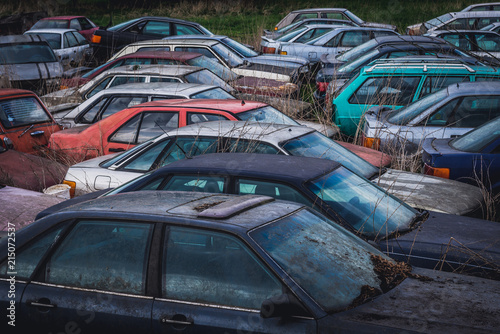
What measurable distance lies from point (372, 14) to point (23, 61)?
1874 cm

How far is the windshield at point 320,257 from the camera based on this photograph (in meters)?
3.14

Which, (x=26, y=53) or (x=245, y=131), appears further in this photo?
(x=26, y=53)

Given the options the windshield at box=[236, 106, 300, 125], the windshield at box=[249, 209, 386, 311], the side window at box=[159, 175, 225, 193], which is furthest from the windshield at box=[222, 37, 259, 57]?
the windshield at box=[249, 209, 386, 311]

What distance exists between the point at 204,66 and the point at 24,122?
176 inches

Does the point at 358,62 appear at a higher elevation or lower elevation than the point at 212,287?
higher

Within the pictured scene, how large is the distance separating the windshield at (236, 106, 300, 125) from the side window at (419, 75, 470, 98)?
2.62m

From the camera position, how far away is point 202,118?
7.45 m

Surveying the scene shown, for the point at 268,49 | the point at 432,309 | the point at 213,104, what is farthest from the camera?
the point at 268,49

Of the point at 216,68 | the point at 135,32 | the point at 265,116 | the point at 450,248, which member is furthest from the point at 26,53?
the point at 450,248

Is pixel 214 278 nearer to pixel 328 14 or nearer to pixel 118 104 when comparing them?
pixel 118 104

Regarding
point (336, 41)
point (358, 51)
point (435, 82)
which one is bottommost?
point (435, 82)

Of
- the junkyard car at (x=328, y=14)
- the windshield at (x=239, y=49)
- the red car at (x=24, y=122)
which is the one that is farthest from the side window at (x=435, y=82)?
the junkyard car at (x=328, y=14)

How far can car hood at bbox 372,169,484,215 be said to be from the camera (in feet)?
18.5

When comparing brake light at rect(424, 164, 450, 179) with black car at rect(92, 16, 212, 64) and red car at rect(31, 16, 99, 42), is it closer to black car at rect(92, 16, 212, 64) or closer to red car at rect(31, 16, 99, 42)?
black car at rect(92, 16, 212, 64)
